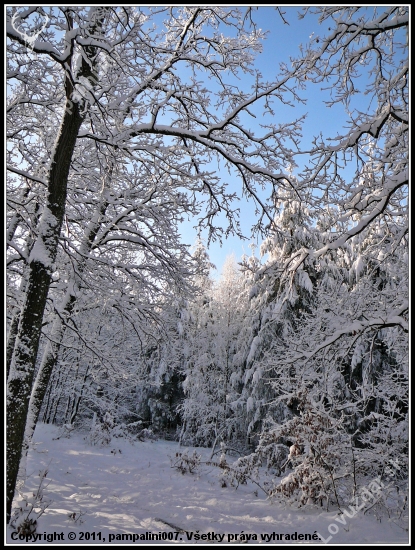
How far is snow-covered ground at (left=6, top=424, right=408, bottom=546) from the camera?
5195mm

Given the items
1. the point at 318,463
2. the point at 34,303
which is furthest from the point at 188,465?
the point at 34,303

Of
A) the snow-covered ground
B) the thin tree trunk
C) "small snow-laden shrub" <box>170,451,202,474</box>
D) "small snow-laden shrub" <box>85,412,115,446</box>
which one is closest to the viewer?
the thin tree trunk

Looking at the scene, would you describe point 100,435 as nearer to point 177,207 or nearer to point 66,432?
point 66,432

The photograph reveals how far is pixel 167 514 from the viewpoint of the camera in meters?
6.68

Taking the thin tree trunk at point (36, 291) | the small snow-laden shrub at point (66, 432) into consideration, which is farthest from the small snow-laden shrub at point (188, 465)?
the thin tree trunk at point (36, 291)

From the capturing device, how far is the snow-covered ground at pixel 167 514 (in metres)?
5.20

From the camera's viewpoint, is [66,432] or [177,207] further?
[66,432]

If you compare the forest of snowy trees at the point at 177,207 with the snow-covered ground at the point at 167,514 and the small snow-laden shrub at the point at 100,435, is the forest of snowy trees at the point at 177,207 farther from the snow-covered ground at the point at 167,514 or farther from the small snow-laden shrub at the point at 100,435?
the small snow-laden shrub at the point at 100,435

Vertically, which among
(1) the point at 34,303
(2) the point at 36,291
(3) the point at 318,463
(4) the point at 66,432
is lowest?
(4) the point at 66,432

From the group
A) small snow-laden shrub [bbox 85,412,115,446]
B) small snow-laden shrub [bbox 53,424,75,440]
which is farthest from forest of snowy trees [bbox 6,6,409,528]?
small snow-laden shrub [bbox 53,424,75,440]

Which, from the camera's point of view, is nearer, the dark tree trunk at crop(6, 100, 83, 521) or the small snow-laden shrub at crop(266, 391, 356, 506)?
the dark tree trunk at crop(6, 100, 83, 521)

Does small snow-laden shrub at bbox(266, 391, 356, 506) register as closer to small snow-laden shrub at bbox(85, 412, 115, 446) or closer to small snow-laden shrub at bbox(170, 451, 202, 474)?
small snow-laden shrub at bbox(170, 451, 202, 474)

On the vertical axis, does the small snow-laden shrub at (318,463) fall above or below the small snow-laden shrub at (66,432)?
above

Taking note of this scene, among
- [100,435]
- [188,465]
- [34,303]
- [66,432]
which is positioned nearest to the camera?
[34,303]
